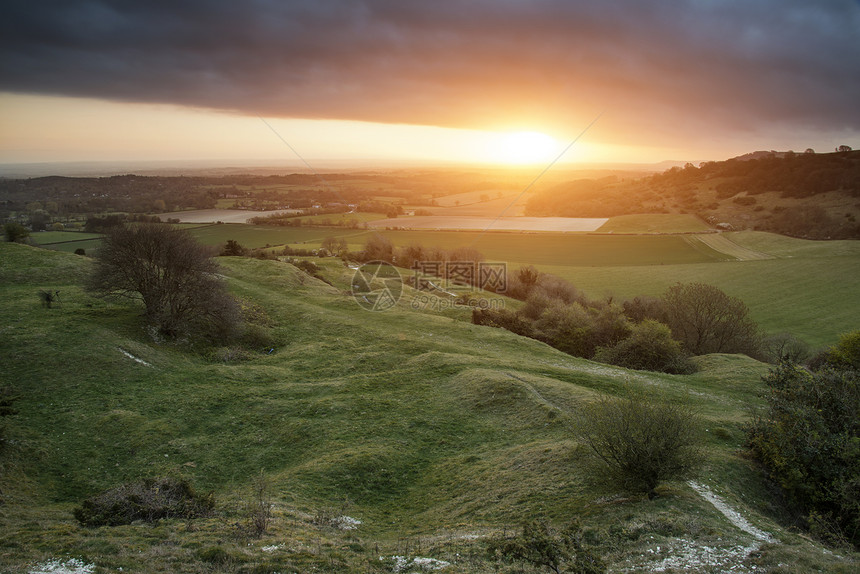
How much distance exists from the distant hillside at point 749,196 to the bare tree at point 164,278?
109177mm

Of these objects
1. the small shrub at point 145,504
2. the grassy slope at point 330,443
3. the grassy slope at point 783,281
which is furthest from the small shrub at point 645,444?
the grassy slope at point 783,281

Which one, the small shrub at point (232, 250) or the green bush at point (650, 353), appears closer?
the green bush at point (650, 353)

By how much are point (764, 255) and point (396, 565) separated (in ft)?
321

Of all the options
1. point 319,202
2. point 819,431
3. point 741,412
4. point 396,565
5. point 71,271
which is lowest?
point 741,412

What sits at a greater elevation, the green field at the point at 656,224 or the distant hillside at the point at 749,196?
the distant hillside at the point at 749,196

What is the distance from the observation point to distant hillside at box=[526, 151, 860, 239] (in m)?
101

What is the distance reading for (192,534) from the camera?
1255cm

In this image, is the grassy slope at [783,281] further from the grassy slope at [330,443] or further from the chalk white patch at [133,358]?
the chalk white patch at [133,358]

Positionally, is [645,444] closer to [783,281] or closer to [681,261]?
[783,281]

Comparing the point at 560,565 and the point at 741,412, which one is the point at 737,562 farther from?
the point at 741,412

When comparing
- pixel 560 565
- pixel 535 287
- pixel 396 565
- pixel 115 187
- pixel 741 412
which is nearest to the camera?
pixel 560 565

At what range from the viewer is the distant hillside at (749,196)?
10062 centimetres

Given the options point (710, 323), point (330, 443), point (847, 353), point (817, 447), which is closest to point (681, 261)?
point (710, 323)

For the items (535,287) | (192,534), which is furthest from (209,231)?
(192,534)
